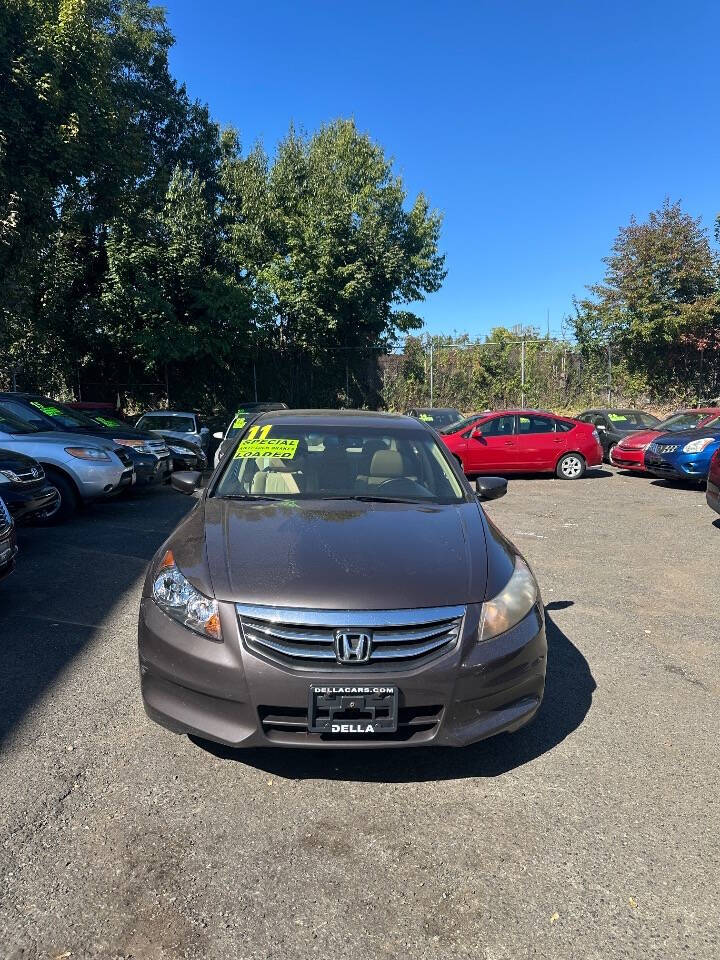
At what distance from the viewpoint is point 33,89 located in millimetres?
11633

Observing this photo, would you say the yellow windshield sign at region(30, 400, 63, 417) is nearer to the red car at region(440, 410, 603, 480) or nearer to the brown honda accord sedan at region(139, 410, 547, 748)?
the red car at region(440, 410, 603, 480)

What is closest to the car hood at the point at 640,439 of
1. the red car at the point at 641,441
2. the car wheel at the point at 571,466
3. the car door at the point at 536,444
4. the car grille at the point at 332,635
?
the red car at the point at 641,441

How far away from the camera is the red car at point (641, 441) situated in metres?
13.9

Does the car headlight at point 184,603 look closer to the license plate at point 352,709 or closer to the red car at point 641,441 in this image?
the license plate at point 352,709

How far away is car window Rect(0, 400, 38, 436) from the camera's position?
911 centimetres

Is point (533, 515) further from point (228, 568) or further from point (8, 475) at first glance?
point (228, 568)

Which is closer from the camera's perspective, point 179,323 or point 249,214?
point 179,323

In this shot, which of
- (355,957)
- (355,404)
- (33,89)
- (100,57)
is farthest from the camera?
(355,404)

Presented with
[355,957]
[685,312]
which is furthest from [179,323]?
[355,957]

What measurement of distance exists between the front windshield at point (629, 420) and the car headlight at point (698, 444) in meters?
5.01

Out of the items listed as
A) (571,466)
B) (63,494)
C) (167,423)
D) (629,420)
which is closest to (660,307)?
(629,420)

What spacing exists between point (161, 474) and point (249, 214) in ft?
50.8

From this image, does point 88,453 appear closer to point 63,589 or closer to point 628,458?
point 63,589

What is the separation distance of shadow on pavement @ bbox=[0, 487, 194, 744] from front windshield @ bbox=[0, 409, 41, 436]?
1399 millimetres
